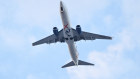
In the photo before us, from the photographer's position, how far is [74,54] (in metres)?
75.5

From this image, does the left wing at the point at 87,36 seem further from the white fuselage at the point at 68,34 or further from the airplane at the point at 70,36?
the white fuselage at the point at 68,34

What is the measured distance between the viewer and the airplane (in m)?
70.7

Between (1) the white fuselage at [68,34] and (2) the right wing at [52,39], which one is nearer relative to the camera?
(1) the white fuselage at [68,34]

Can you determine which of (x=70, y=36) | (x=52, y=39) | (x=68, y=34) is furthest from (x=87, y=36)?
(x=52, y=39)

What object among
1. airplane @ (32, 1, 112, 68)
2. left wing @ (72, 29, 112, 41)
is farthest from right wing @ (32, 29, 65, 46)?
left wing @ (72, 29, 112, 41)

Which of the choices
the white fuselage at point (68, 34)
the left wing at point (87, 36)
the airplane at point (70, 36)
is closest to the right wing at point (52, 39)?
the airplane at point (70, 36)

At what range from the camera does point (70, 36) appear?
7419 centimetres

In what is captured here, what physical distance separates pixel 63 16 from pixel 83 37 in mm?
10772

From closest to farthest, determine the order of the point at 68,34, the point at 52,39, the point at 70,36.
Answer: the point at 68,34, the point at 70,36, the point at 52,39

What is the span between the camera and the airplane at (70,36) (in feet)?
232

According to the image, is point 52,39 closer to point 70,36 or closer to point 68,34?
point 70,36

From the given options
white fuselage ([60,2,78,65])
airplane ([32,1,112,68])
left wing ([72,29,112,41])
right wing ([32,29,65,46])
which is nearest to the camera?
white fuselage ([60,2,78,65])

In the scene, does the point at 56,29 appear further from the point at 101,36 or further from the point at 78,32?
the point at 101,36

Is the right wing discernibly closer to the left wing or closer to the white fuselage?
the white fuselage
